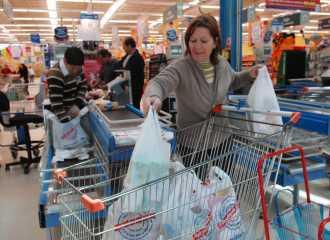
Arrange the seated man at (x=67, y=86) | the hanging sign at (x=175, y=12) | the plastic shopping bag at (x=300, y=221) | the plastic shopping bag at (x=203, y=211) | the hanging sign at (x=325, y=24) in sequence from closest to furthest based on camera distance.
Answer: the plastic shopping bag at (x=203, y=211) → the plastic shopping bag at (x=300, y=221) → the seated man at (x=67, y=86) → the hanging sign at (x=175, y=12) → the hanging sign at (x=325, y=24)

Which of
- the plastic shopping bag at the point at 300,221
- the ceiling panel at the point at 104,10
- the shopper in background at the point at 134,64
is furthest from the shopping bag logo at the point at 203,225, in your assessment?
the ceiling panel at the point at 104,10

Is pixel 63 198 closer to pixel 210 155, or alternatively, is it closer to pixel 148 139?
pixel 148 139

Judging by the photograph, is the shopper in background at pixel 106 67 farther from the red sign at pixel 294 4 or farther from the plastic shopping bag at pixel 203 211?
the plastic shopping bag at pixel 203 211

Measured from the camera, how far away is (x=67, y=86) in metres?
3.71

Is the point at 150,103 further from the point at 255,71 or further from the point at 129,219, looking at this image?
the point at 255,71

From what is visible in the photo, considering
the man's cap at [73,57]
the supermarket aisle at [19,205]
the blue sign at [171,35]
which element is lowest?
the supermarket aisle at [19,205]

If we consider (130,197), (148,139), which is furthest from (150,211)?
(148,139)

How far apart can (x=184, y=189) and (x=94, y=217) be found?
0.42 meters

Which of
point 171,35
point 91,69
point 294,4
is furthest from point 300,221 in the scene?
point 171,35

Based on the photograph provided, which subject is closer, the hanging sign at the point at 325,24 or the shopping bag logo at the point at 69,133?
the shopping bag logo at the point at 69,133

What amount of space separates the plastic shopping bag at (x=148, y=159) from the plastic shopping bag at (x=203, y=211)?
116mm

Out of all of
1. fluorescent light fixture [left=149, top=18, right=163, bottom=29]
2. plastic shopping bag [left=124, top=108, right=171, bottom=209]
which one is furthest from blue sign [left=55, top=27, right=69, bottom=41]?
fluorescent light fixture [left=149, top=18, right=163, bottom=29]

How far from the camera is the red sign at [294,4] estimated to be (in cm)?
770

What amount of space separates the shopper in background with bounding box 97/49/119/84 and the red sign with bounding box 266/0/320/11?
11.3 ft
